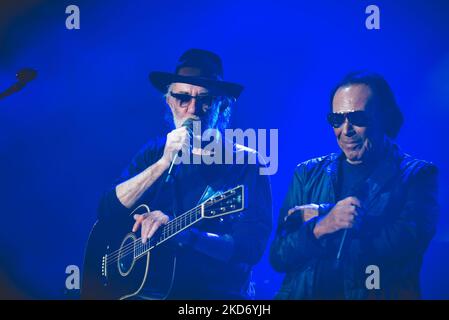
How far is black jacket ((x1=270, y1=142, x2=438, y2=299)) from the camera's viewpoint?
11.6 ft

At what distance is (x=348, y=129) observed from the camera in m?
3.63

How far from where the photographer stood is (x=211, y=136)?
3752 millimetres

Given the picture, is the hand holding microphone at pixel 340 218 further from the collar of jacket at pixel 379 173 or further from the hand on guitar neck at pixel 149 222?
the hand on guitar neck at pixel 149 222

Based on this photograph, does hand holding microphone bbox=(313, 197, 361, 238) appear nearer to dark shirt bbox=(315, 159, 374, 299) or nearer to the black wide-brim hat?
dark shirt bbox=(315, 159, 374, 299)

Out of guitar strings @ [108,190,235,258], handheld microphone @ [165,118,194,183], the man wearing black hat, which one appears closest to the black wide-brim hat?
the man wearing black hat

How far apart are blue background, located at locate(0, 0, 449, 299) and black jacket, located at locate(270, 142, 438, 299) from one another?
0.34 feet

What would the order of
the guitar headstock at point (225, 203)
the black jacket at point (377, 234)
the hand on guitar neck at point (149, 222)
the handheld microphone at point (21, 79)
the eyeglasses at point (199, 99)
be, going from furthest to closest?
the handheld microphone at point (21, 79), the eyeglasses at point (199, 99), the hand on guitar neck at point (149, 222), the black jacket at point (377, 234), the guitar headstock at point (225, 203)

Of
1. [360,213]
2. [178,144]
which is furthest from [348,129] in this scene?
[178,144]

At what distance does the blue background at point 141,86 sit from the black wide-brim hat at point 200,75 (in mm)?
47

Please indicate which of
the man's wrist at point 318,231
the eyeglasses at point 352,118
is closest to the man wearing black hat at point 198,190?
the man's wrist at point 318,231

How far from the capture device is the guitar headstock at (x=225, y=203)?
3.36 metres

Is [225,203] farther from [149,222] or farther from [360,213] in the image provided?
[360,213]
